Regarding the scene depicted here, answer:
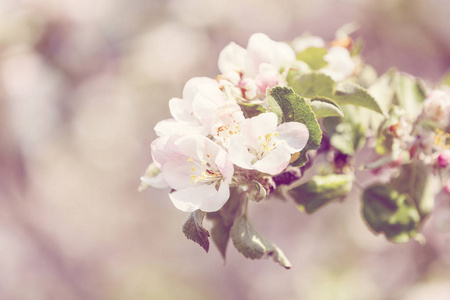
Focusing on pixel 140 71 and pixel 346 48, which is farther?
pixel 140 71

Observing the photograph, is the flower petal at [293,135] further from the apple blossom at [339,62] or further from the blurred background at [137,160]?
the blurred background at [137,160]

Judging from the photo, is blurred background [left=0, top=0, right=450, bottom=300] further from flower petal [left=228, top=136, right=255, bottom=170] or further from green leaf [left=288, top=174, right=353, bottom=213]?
flower petal [left=228, top=136, right=255, bottom=170]

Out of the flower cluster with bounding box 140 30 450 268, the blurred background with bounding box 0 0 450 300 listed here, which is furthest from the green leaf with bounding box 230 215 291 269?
the blurred background with bounding box 0 0 450 300

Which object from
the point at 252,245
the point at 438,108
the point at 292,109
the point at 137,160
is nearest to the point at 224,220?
the point at 252,245

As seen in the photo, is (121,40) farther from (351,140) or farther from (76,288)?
(351,140)

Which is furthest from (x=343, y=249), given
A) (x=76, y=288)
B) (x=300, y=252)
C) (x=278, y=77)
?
(x=278, y=77)

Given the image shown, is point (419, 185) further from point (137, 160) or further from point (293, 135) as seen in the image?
point (137, 160)

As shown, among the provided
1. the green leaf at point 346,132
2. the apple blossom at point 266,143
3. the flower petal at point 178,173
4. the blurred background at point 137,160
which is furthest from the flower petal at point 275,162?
the blurred background at point 137,160
